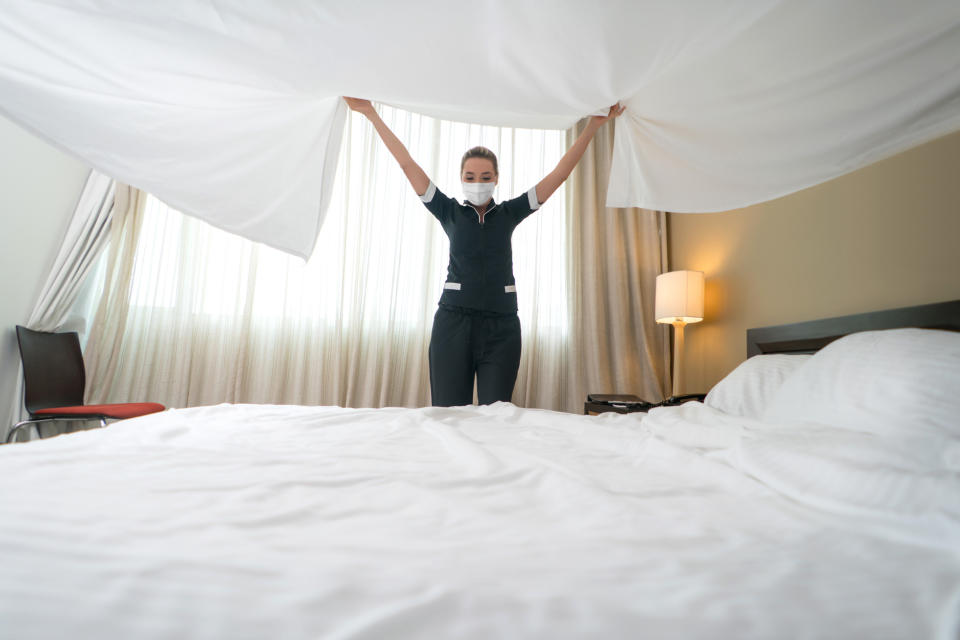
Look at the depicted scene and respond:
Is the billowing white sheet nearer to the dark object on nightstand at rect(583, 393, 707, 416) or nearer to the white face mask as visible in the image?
the white face mask

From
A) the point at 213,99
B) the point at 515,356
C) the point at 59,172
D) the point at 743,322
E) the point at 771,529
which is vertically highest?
the point at 59,172

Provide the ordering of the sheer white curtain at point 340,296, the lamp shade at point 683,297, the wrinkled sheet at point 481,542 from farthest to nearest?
1. the sheer white curtain at point 340,296
2. the lamp shade at point 683,297
3. the wrinkled sheet at point 481,542

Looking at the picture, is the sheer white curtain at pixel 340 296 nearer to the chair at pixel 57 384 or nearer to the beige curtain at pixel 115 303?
the beige curtain at pixel 115 303

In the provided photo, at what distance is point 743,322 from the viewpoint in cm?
267

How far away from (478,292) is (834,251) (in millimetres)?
1524

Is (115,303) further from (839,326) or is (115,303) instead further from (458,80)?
(839,326)

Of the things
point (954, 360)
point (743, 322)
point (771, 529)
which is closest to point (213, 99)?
point (771, 529)

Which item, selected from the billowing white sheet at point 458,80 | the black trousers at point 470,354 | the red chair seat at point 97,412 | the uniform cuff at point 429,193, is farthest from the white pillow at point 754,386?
the red chair seat at point 97,412

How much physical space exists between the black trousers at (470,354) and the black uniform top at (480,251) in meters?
0.06

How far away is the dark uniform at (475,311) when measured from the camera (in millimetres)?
2080

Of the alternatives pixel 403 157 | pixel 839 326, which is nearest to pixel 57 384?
pixel 403 157

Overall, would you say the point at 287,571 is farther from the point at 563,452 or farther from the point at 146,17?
the point at 146,17

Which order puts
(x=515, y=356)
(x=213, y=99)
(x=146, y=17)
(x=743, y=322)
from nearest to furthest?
1. (x=146, y=17)
2. (x=213, y=99)
3. (x=515, y=356)
4. (x=743, y=322)

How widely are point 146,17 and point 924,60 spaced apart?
157 centimetres
